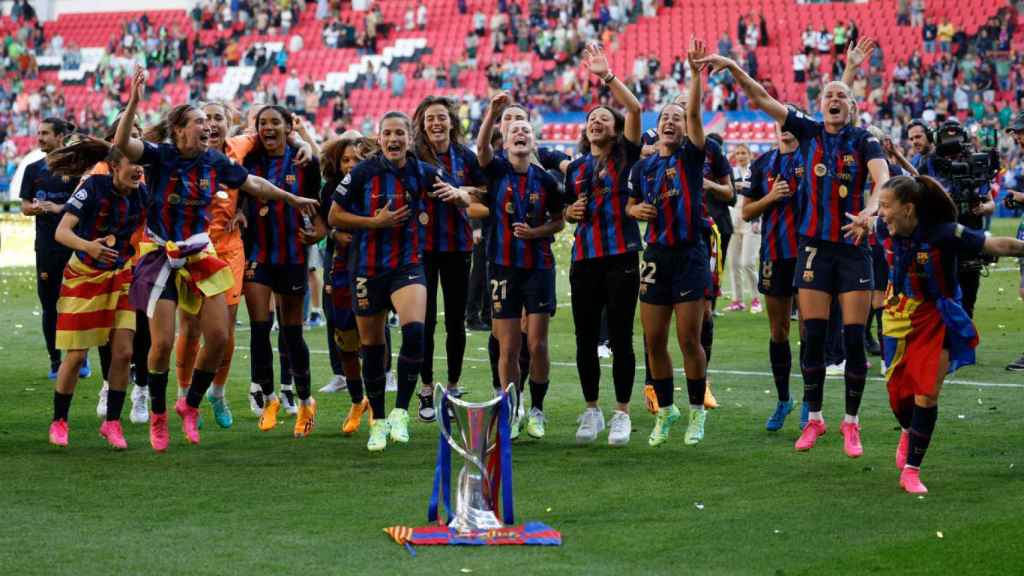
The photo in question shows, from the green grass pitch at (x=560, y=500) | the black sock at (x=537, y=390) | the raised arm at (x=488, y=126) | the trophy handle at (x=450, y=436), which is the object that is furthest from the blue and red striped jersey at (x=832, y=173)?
the trophy handle at (x=450, y=436)

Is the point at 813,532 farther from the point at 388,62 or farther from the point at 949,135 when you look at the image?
the point at 388,62

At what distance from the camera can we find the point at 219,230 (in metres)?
9.40

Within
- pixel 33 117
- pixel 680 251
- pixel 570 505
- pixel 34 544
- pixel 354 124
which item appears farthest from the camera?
pixel 33 117

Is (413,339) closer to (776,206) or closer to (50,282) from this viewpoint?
(776,206)

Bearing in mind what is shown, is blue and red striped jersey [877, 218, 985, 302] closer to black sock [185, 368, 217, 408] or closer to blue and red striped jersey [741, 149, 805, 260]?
blue and red striped jersey [741, 149, 805, 260]

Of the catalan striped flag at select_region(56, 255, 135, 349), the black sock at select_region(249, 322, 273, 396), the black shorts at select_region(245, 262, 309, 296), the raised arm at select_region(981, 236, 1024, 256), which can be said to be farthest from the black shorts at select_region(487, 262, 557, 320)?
the raised arm at select_region(981, 236, 1024, 256)

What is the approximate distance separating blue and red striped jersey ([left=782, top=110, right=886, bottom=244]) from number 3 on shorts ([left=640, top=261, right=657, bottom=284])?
0.87m

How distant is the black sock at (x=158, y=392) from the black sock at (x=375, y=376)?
3.76ft

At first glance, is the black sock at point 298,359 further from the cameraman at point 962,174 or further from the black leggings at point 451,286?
the cameraman at point 962,174

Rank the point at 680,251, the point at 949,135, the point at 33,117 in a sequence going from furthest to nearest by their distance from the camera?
the point at 33,117 < the point at 949,135 < the point at 680,251

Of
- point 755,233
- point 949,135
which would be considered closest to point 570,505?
point 949,135

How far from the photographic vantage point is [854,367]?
8.30m

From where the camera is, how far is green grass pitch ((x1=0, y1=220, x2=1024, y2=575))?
5938 millimetres

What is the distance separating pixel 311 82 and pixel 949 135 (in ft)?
107
